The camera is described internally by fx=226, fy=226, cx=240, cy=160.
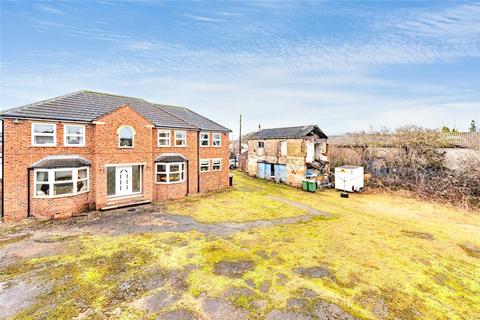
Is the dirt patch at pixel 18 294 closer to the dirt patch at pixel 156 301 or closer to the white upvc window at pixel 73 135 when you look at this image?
the dirt patch at pixel 156 301

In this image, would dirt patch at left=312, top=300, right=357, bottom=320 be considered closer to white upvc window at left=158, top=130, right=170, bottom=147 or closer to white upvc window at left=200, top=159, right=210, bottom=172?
white upvc window at left=158, top=130, right=170, bottom=147

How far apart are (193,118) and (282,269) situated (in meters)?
18.5

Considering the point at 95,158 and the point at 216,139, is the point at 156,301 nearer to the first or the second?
the point at 95,158

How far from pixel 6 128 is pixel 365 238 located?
20.0 meters

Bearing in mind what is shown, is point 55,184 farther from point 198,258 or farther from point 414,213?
point 414,213

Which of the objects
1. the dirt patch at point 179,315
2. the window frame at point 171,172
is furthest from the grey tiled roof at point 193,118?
the dirt patch at point 179,315

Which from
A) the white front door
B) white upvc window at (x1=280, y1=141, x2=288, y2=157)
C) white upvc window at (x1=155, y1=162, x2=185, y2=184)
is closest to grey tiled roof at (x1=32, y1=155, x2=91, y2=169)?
the white front door

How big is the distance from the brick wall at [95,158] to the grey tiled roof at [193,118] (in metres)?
1.89

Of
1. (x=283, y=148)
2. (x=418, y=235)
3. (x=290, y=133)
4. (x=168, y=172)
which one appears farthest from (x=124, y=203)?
(x=290, y=133)

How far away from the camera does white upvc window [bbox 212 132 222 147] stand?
22953 mm

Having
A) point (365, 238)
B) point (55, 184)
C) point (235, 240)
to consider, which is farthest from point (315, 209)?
point (55, 184)

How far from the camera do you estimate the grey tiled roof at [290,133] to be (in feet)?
84.9

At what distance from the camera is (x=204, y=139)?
73.0 feet

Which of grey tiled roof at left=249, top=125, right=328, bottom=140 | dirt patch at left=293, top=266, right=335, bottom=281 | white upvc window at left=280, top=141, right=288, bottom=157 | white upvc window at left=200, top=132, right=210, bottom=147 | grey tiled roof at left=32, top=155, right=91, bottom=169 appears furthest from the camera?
white upvc window at left=280, top=141, right=288, bottom=157
